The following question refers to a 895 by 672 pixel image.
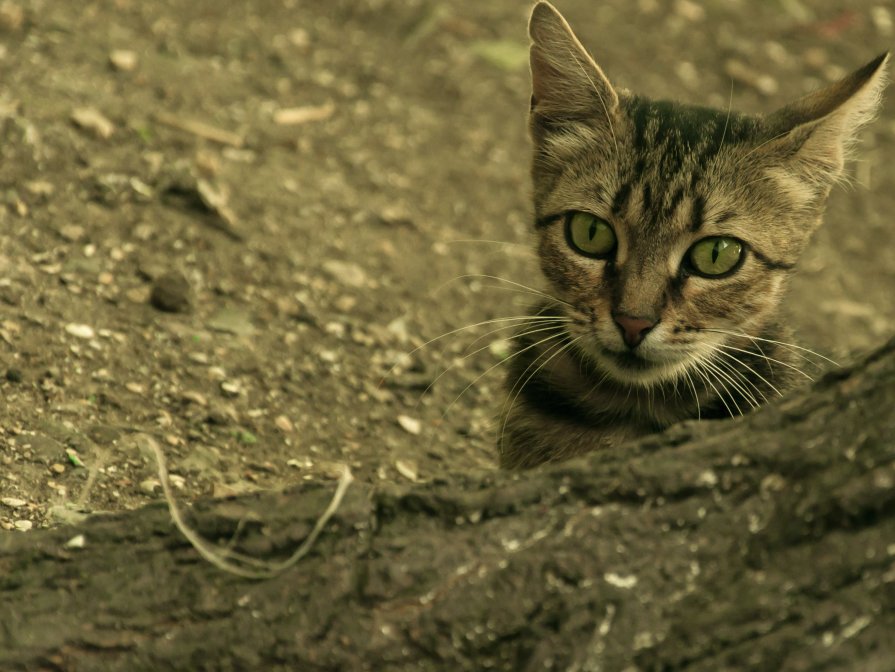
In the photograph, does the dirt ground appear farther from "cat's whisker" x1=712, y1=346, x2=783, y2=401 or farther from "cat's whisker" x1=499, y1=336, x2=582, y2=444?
"cat's whisker" x1=712, y1=346, x2=783, y2=401

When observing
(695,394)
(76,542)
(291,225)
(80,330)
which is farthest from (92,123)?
(695,394)

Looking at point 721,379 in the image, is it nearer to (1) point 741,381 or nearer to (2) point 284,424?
(1) point 741,381

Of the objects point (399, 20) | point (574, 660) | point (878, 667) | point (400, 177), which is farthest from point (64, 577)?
point (399, 20)

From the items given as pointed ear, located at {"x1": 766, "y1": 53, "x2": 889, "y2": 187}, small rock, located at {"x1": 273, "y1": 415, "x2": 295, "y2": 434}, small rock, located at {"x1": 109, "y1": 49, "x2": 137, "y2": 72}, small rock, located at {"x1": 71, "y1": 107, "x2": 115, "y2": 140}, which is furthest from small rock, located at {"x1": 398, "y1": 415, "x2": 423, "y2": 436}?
small rock, located at {"x1": 109, "y1": 49, "x2": 137, "y2": 72}

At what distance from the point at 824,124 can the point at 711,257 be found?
61cm

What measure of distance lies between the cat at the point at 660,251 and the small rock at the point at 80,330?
1715 mm

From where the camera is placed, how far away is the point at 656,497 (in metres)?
2.51

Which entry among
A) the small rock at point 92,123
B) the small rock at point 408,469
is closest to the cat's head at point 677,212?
the small rock at point 408,469

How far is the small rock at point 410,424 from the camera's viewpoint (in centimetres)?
474

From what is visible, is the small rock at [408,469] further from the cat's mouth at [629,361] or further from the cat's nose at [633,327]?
the cat's nose at [633,327]

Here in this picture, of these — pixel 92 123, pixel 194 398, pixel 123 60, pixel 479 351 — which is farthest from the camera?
pixel 123 60

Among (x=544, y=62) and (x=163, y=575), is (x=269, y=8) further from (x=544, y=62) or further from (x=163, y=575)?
(x=163, y=575)

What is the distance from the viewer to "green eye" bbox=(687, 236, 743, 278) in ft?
12.1

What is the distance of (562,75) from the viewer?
13.5 feet
